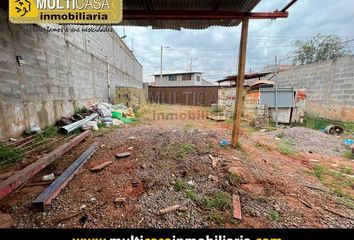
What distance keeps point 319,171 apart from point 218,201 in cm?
224

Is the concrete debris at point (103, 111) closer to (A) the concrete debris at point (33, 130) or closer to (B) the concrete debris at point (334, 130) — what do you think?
(A) the concrete debris at point (33, 130)

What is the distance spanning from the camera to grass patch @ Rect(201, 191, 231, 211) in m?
1.97

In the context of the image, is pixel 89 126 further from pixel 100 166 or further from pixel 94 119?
pixel 100 166

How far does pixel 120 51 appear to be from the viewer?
12.8 m

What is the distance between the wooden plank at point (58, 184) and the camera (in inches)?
73.0

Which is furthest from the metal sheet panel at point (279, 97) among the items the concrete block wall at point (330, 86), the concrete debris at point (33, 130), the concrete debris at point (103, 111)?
the concrete debris at point (33, 130)

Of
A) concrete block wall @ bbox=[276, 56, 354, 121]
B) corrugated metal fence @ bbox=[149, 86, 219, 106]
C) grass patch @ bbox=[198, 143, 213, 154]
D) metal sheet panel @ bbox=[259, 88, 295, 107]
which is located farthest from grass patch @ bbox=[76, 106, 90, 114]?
corrugated metal fence @ bbox=[149, 86, 219, 106]

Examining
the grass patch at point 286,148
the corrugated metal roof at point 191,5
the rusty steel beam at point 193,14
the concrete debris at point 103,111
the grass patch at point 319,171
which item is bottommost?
the grass patch at point 319,171

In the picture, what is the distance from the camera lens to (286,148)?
14.3 feet

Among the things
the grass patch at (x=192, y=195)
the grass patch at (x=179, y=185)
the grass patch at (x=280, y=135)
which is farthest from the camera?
the grass patch at (x=280, y=135)

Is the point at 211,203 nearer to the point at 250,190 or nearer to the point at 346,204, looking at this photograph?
the point at 250,190

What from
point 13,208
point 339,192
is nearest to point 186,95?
point 339,192

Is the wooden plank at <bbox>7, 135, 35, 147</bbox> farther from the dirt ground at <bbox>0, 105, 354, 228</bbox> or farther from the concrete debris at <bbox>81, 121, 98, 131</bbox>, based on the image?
the concrete debris at <bbox>81, 121, 98, 131</bbox>

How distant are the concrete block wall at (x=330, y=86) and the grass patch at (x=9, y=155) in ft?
31.2
